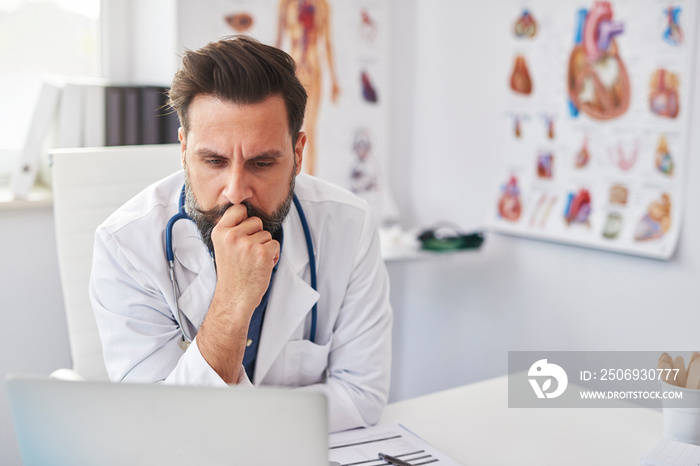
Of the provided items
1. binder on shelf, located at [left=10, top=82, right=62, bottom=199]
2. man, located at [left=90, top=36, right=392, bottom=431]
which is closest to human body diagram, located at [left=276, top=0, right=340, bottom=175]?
binder on shelf, located at [left=10, top=82, right=62, bottom=199]

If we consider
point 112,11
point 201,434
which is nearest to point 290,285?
point 201,434

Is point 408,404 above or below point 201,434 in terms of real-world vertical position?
below

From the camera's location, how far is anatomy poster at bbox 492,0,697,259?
2100mm

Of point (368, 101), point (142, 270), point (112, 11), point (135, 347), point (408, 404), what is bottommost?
point (408, 404)

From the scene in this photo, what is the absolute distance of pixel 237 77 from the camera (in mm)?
1262

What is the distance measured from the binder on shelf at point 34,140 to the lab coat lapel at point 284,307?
106 cm

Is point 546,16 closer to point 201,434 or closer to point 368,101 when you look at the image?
point 368,101

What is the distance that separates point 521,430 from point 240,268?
1.89 feet

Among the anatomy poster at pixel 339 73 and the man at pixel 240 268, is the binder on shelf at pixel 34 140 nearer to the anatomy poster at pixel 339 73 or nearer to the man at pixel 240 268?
the anatomy poster at pixel 339 73

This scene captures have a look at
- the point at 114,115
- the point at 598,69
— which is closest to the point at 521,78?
the point at 598,69

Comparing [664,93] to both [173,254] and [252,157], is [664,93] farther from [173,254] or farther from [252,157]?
[173,254]

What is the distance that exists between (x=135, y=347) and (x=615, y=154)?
1632 mm

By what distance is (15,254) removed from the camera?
2.10m

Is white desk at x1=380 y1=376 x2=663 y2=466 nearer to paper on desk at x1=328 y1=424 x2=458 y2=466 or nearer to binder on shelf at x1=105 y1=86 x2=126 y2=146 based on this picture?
paper on desk at x1=328 y1=424 x2=458 y2=466
